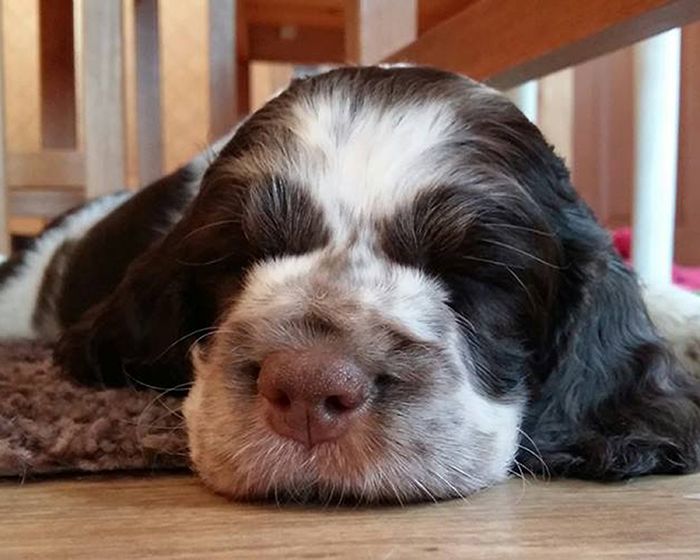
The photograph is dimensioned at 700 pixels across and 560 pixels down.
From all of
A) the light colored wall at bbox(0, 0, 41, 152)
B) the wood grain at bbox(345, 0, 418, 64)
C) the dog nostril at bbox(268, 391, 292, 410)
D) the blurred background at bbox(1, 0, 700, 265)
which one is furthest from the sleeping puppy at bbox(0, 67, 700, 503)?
the light colored wall at bbox(0, 0, 41, 152)

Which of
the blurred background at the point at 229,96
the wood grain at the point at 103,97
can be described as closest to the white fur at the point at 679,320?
the blurred background at the point at 229,96

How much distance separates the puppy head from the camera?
3.78ft

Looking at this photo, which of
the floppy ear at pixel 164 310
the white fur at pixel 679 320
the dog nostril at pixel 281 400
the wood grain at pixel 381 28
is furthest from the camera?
the wood grain at pixel 381 28

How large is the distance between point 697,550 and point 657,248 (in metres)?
1.43

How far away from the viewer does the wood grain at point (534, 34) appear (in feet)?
5.48

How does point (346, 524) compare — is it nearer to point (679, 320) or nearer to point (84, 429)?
point (84, 429)

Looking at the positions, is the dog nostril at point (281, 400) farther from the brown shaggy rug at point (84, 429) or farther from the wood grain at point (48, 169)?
the wood grain at point (48, 169)

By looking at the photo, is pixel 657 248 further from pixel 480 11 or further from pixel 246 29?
pixel 246 29

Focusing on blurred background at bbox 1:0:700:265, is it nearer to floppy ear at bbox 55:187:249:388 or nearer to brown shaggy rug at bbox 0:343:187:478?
floppy ear at bbox 55:187:249:388

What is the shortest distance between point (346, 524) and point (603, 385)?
513mm

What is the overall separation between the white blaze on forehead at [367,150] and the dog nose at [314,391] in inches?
11.7

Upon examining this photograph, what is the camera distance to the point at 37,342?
7.22 ft

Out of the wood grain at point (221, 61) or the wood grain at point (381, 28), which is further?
the wood grain at point (221, 61)

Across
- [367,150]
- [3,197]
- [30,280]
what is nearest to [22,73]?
[3,197]
